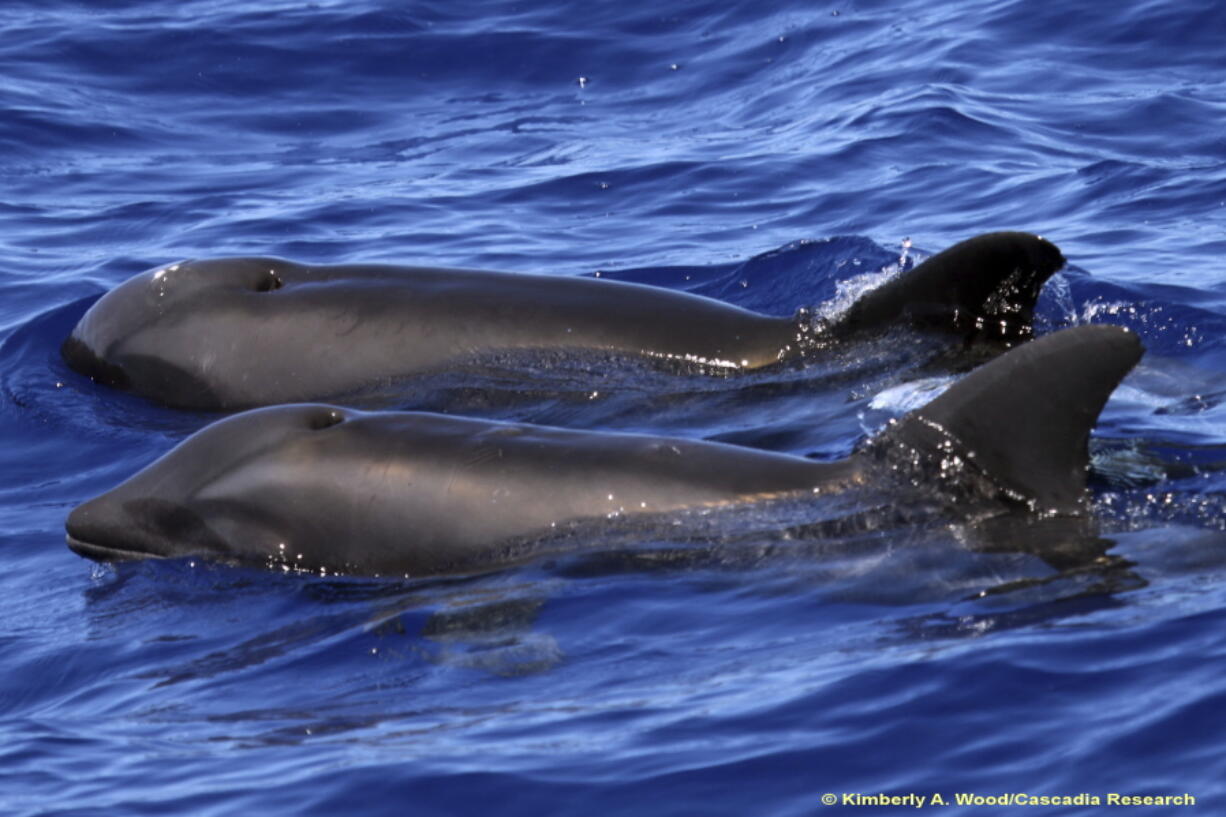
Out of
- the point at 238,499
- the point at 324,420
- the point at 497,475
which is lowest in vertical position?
the point at 238,499

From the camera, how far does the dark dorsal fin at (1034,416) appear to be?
8117 mm

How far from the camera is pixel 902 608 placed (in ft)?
25.7

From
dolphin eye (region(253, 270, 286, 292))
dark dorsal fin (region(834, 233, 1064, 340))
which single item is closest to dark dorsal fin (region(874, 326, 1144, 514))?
dark dorsal fin (region(834, 233, 1064, 340))

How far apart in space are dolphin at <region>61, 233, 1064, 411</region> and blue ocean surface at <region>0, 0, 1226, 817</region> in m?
0.35

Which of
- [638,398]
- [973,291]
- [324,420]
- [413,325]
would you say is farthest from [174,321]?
[973,291]

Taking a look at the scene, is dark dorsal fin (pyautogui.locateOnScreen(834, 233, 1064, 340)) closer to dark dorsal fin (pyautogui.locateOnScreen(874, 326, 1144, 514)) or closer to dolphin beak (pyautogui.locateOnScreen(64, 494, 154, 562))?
dark dorsal fin (pyautogui.locateOnScreen(874, 326, 1144, 514))

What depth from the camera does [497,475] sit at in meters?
8.94

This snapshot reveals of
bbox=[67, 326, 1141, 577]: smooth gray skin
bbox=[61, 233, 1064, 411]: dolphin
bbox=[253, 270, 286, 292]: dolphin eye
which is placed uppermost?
bbox=[253, 270, 286, 292]: dolphin eye

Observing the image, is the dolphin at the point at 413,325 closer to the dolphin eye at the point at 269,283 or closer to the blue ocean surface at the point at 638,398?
the dolphin eye at the point at 269,283

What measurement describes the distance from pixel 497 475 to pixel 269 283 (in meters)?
3.98

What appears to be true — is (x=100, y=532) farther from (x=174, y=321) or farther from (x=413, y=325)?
(x=174, y=321)

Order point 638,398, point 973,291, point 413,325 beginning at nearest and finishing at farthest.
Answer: point 973,291
point 638,398
point 413,325

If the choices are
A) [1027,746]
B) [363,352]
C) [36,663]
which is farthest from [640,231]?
[1027,746]

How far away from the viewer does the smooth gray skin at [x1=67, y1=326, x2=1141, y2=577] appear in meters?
8.26
